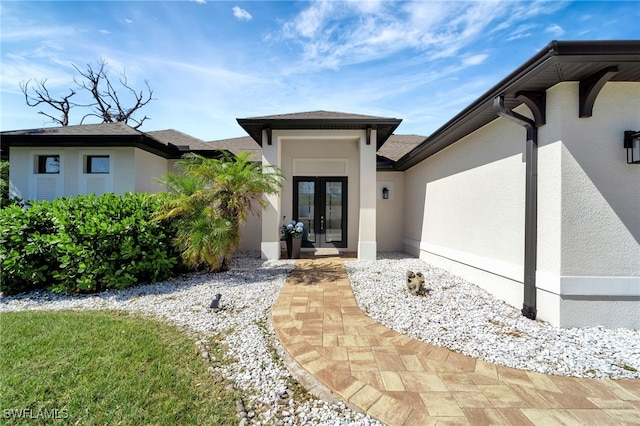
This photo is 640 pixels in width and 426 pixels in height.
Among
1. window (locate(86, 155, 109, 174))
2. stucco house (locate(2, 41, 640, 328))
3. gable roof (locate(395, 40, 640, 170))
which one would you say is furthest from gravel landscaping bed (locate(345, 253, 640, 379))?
window (locate(86, 155, 109, 174))

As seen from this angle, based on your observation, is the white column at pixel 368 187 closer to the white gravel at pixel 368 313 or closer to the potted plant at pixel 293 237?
the white gravel at pixel 368 313

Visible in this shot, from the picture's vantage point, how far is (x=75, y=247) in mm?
4754

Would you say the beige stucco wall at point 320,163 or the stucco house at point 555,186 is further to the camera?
the beige stucco wall at point 320,163

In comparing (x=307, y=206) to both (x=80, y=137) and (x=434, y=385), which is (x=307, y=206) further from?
(x=434, y=385)

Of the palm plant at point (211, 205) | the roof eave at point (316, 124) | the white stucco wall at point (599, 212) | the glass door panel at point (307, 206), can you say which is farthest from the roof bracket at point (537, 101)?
the glass door panel at point (307, 206)

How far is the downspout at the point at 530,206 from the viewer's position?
148 inches

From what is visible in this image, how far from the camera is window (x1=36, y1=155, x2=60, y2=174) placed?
27.2 feet

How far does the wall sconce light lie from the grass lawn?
540cm

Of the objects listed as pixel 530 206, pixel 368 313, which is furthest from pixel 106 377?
pixel 530 206

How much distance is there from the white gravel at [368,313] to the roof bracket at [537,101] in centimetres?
288

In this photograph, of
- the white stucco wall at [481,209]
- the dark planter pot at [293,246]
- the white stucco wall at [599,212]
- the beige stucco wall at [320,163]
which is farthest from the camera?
the beige stucco wall at [320,163]

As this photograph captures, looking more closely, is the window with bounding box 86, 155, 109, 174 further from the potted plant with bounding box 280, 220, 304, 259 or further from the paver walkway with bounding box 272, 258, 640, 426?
the paver walkway with bounding box 272, 258, 640, 426

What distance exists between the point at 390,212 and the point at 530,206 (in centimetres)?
582

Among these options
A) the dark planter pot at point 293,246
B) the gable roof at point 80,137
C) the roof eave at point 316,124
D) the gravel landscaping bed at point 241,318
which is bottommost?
the gravel landscaping bed at point 241,318
